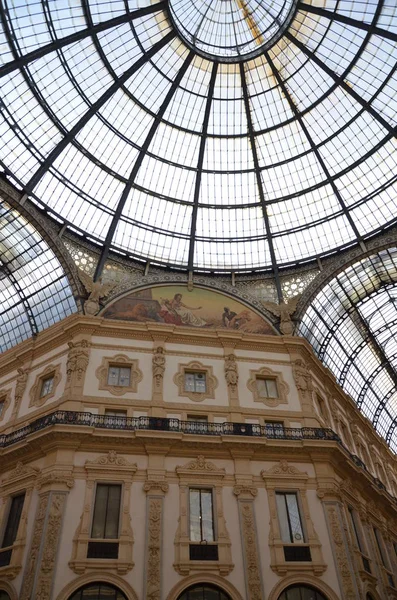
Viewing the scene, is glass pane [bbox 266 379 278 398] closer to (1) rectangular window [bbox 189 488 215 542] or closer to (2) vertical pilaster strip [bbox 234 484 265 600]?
(2) vertical pilaster strip [bbox 234 484 265 600]

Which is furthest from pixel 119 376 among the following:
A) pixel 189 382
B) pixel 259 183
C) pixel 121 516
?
pixel 259 183

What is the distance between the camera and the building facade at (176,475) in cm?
2138

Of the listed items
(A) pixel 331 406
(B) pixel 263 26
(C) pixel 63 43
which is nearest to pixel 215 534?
(A) pixel 331 406

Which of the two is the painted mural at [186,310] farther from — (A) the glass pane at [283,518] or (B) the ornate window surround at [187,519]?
(A) the glass pane at [283,518]

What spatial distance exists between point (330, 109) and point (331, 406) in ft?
66.1

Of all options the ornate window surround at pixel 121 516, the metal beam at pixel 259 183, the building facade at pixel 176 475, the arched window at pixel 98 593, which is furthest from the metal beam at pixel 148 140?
the arched window at pixel 98 593

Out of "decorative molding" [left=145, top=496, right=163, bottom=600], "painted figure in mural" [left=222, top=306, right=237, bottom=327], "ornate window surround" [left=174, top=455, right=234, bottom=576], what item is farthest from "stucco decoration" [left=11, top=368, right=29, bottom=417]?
"painted figure in mural" [left=222, top=306, right=237, bottom=327]

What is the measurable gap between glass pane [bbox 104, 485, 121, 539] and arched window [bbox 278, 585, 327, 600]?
313 inches

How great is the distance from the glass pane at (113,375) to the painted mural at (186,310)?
3.77 meters

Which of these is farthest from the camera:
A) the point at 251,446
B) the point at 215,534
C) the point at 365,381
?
the point at 365,381

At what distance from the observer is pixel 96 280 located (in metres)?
31.8

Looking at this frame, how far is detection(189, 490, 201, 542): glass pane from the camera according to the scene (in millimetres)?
22656

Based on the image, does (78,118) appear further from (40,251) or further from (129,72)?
(40,251)

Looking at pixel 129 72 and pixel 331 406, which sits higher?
pixel 129 72
